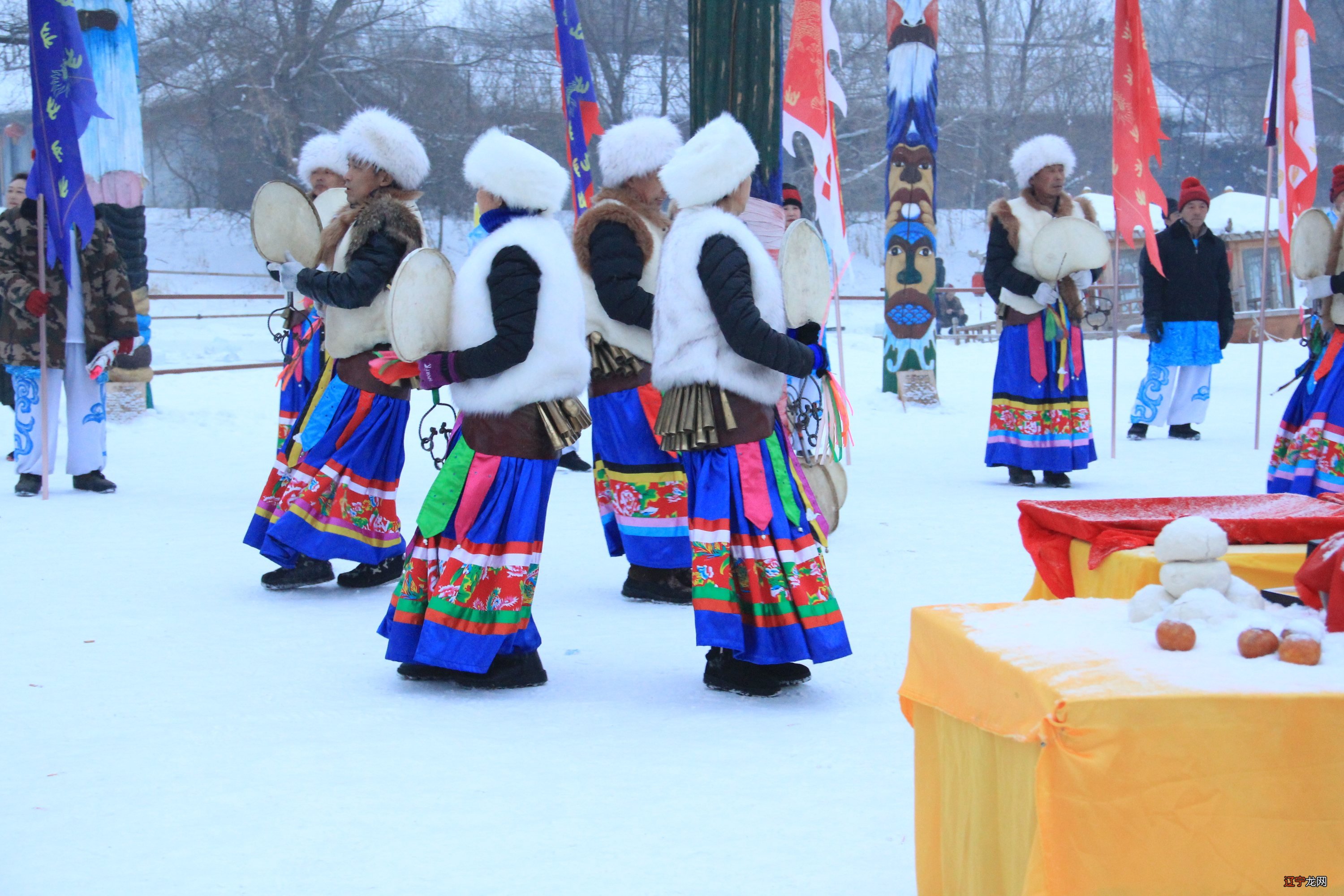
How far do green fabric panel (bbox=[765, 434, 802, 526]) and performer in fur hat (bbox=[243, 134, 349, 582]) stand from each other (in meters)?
1.79

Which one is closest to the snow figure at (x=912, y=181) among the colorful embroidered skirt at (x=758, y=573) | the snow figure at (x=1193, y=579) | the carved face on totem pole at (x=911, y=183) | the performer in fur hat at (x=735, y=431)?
the carved face on totem pole at (x=911, y=183)

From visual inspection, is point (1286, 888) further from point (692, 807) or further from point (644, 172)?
point (644, 172)

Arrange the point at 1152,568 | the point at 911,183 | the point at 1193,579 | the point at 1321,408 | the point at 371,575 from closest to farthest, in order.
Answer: the point at 1193,579, the point at 1152,568, the point at 371,575, the point at 1321,408, the point at 911,183

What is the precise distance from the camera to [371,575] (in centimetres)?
463

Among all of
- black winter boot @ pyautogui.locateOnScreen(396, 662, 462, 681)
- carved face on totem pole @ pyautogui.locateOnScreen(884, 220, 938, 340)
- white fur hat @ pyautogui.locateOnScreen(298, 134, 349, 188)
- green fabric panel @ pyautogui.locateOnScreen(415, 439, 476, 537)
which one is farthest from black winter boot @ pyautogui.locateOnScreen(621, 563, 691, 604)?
carved face on totem pole @ pyautogui.locateOnScreen(884, 220, 938, 340)

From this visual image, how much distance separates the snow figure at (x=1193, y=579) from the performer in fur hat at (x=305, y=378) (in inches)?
119

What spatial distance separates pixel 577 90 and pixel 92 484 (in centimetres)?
366

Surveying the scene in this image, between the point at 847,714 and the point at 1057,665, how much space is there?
1509mm

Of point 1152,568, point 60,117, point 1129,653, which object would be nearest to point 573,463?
point 60,117

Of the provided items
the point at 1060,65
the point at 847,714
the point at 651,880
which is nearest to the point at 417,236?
the point at 847,714

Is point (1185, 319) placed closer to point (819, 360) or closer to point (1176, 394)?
point (1176, 394)

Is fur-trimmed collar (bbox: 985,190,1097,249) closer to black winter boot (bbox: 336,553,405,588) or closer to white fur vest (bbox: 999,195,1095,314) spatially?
white fur vest (bbox: 999,195,1095,314)

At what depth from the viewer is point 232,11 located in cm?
2170

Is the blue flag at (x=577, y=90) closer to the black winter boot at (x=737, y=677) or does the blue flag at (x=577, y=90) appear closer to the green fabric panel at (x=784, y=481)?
the green fabric panel at (x=784, y=481)
